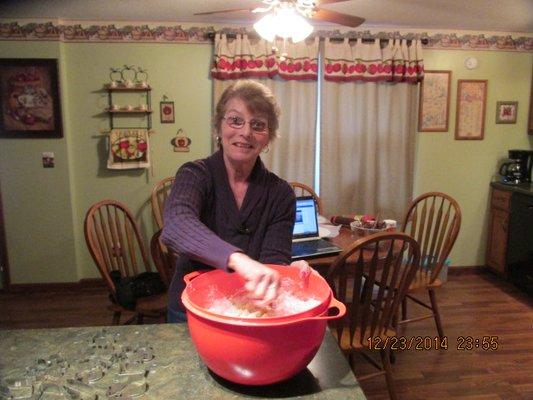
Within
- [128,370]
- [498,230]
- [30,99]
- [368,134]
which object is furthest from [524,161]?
[30,99]

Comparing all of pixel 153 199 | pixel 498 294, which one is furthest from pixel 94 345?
pixel 498 294

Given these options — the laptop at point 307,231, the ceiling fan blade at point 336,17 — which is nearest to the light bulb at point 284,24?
the ceiling fan blade at point 336,17

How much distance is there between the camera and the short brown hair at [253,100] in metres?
1.18

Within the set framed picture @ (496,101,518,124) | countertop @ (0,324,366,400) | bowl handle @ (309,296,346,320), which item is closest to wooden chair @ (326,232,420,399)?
countertop @ (0,324,366,400)

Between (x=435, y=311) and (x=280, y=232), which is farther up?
(x=280, y=232)

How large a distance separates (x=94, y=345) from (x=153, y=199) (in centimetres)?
235

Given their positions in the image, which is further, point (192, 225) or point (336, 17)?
point (336, 17)

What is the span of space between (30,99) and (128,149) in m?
0.86

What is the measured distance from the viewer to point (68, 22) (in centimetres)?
325

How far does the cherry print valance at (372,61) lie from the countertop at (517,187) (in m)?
1.26

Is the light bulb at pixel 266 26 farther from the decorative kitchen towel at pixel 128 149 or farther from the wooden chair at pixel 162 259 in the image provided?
the decorative kitchen towel at pixel 128 149

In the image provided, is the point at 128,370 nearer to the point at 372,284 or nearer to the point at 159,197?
the point at 372,284

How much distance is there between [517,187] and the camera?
349 cm

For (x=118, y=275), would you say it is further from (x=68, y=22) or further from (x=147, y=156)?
(x=68, y=22)
